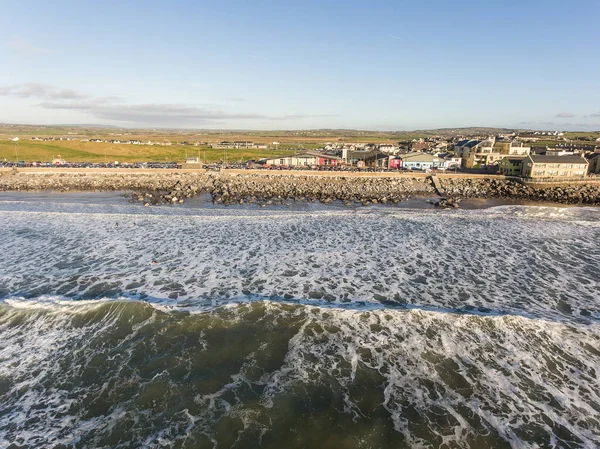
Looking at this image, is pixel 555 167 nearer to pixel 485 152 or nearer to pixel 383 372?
pixel 485 152

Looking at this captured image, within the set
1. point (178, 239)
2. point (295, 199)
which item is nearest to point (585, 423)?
point (178, 239)

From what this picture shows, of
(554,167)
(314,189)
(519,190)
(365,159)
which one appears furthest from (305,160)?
(554,167)

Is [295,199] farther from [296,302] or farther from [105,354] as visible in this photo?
[105,354]

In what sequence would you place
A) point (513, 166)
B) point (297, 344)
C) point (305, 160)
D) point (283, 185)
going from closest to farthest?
point (297, 344) < point (283, 185) < point (513, 166) < point (305, 160)

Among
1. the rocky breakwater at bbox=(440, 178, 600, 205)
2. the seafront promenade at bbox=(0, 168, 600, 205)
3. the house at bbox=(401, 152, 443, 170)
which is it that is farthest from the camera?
the house at bbox=(401, 152, 443, 170)

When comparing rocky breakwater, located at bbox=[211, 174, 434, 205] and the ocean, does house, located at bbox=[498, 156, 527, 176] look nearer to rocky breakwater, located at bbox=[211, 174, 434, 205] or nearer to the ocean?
rocky breakwater, located at bbox=[211, 174, 434, 205]

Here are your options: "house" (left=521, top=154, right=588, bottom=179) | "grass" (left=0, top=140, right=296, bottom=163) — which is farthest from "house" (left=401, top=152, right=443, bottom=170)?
"grass" (left=0, top=140, right=296, bottom=163)
